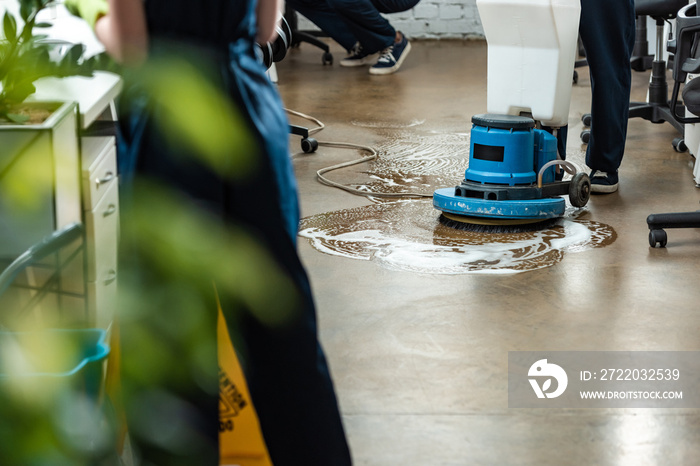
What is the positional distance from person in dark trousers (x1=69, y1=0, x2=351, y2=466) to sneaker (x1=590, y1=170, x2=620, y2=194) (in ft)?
7.57

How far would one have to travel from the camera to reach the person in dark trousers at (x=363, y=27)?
6117 millimetres

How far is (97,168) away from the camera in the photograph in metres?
1.75

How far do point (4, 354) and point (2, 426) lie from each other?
14 centimetres

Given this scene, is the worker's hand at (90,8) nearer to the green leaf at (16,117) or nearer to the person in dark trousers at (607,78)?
the green leaf at (16,117)

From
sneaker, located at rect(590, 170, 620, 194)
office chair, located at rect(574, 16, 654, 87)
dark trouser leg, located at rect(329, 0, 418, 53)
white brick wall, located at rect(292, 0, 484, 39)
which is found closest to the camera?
sneaker, located at rect(590, 170, 620, 194)

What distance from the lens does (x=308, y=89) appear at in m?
5.70

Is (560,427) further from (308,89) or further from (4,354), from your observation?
(308,89)

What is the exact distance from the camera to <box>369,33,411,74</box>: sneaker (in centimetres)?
628

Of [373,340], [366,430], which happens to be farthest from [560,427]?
[373,340]

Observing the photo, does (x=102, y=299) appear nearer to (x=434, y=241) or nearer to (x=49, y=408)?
(x=49, y=408)

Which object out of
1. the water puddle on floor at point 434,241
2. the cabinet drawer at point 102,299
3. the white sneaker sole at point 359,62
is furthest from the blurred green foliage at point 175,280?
the white sneaker sole at point 359,62

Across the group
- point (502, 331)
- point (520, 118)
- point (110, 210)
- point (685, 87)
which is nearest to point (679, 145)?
point (685, 87)

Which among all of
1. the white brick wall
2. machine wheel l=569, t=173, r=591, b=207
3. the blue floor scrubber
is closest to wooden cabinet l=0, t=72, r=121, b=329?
the blue floor scrubber

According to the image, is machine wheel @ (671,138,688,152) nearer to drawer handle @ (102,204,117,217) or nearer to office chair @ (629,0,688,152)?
office chair @ (629,0,688,152)
